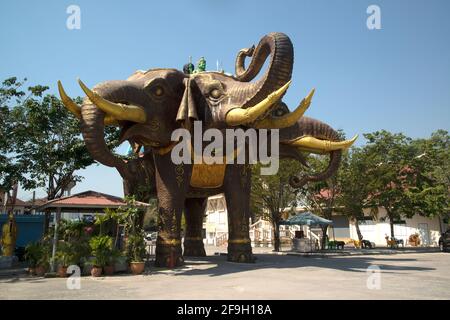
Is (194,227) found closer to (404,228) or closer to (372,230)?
(372,230)

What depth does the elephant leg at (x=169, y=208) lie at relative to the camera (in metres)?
14.0

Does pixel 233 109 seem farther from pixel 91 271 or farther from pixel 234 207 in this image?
pixel 91 271

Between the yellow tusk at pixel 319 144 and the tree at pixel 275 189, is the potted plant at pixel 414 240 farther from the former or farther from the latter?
the yellow tusk at pixel 319 144

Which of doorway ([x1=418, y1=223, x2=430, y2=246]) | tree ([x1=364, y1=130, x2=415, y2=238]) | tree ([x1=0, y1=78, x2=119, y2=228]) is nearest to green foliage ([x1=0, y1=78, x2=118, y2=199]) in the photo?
tree ([x1=0, y1=78, x2=119, y2=228])

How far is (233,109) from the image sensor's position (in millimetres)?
13430

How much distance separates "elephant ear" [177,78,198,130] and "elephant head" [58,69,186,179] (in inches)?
28.9

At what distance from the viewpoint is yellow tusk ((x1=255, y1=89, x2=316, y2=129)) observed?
566 inches

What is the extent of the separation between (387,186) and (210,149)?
2212 cm

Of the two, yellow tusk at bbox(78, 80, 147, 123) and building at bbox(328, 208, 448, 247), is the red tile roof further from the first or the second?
building at bbox(328, 208, 448, 247)

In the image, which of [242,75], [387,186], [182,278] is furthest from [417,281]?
[387,186]

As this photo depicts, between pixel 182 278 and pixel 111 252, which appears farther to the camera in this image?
pixel 111 252

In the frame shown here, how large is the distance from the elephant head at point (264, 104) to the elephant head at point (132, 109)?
85 cm

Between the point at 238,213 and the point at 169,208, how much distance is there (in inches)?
114

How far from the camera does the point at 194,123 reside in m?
14.1
